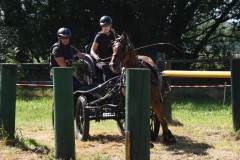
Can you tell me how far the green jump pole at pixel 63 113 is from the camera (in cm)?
582

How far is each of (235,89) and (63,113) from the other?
3.32 m

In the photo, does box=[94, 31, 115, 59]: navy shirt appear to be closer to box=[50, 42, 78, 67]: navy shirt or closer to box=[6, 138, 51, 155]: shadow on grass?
box=[50, 42, 78, 67]: navy shirt

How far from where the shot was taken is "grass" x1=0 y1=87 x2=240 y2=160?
684 centimetres

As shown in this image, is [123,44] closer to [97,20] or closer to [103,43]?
[103,43]

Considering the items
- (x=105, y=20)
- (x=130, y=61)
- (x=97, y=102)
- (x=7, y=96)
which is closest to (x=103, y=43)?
(x=105, y=20)

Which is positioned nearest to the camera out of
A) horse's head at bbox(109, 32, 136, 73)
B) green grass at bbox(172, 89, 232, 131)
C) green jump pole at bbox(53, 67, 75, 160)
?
green jump pole at bbox(53, 67, 75, 160)

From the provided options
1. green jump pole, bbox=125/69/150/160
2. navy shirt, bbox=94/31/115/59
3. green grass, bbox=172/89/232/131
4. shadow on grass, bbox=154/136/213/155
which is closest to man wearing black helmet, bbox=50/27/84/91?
navy shirt, bbox=94/31/115/59

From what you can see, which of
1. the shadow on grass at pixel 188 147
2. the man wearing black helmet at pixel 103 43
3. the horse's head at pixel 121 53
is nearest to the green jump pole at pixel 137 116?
the shadow on grass at pixel 188 147

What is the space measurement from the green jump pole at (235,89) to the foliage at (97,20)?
28.4ft

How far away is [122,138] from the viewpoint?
8.58 metres

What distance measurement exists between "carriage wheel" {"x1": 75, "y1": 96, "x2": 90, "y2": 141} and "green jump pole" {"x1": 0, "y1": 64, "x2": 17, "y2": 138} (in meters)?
1.45

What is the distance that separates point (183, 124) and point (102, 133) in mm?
1794

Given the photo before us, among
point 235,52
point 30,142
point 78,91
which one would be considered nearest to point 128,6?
point 235,52

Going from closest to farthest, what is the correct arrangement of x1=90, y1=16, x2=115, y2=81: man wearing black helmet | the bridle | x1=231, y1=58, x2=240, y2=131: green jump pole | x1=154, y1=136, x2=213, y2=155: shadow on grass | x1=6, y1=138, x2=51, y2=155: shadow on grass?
x1=6, y1=138, x2=51, y2=155: shadow on grass
x1=154, y1=136, x2=213, y2=155: shadow on grass
the bridle
x1=231, y1=58, x2=240, y2=131: green jump pole
x1=90, y1=16, x2=115, y2=81: man wearing black helmet
